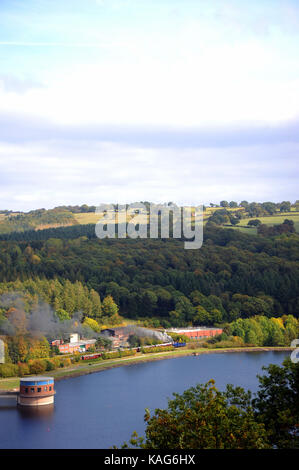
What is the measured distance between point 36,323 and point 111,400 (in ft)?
33.1

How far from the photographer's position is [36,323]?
2872cm

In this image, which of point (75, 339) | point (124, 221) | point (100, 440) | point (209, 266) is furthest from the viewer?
point (124, 221)

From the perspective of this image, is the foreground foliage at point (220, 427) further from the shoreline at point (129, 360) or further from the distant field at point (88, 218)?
the distant field at point (88, 218)

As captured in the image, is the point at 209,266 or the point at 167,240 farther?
the point at 167,240

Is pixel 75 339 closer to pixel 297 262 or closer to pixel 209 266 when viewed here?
pixel 209 266

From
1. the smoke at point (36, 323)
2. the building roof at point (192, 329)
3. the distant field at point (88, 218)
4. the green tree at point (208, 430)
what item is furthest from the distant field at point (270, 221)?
the green tree at point (208, 430)

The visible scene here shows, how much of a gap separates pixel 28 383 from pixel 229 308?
18.3 m

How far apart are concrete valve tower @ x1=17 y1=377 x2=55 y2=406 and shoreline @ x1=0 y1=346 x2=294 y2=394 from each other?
3.99 ft

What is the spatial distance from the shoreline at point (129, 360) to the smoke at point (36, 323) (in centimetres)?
326

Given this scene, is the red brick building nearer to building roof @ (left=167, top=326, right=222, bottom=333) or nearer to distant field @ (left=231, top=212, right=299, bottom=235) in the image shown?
building roof @ (left=167, top=326, right=222, bottom=333)

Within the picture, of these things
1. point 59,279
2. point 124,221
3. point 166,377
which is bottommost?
point 166,377

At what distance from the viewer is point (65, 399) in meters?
19.9

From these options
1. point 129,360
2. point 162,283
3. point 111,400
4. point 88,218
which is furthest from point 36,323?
point 88,218
